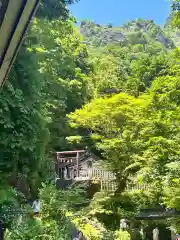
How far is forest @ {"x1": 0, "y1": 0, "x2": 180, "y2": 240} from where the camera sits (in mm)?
6535

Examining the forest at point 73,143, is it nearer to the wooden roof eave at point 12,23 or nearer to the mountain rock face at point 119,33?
the wooden roof eave at point 12,23

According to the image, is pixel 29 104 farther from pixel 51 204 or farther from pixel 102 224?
pixel 102 224

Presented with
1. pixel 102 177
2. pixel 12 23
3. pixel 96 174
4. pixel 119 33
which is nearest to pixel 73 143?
pixel 96 174

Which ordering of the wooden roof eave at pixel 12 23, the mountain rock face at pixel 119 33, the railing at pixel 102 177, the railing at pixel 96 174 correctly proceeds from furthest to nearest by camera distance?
the mountain rock face at pixel 119 33 → the railing at pixel 96 174 → the railing at pixel 102 177 → the wooden roof eave at pixel 12 23

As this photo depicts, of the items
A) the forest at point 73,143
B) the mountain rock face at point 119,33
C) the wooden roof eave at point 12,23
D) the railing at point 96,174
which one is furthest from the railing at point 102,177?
the mountain rock face at point 119,33

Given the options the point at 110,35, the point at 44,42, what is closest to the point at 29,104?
the point at 44,42

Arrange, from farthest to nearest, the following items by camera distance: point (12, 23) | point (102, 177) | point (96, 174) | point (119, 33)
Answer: point (119, 33)
point (96, 174)
point (102, 177)
point (12, 23)

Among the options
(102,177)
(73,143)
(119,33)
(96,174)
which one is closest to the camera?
(102,177)

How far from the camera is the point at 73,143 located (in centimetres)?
1576

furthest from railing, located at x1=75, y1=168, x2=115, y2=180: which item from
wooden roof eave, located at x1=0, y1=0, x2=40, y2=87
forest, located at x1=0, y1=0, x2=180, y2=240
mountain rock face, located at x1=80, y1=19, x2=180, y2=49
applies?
mountain rock face, located at x1=80, y1=19, x2=180, y2=49

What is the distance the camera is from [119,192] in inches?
444

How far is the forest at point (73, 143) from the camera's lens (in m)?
6.54

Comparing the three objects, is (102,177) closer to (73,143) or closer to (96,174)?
(96,174)

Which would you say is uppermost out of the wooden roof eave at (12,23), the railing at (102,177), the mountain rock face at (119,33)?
the mountain rock face at (119,33)
